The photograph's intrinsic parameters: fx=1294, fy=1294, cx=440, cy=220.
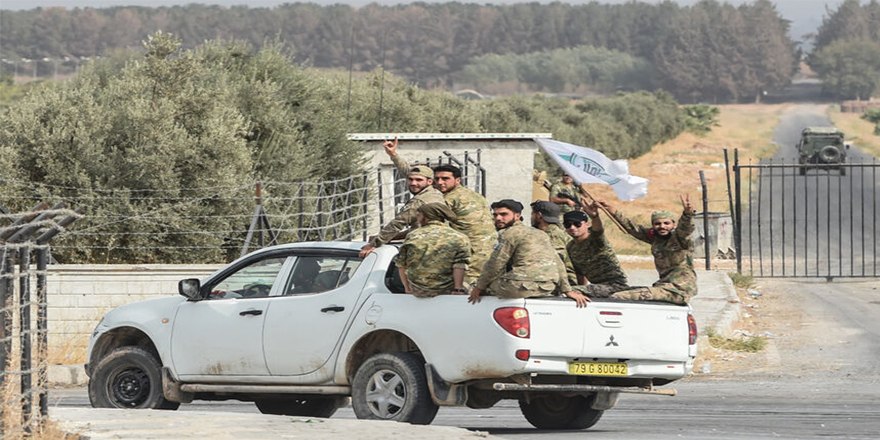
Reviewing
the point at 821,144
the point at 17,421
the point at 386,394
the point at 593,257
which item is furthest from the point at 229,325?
the point at 821,144

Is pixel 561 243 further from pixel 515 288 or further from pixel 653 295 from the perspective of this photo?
pixel 515 288

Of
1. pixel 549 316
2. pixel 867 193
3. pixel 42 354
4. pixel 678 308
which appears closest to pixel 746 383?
pixel 678 308

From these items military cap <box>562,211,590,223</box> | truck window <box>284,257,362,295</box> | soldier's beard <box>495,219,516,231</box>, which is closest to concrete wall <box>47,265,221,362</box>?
truck window <box>284,257,362,295</box>

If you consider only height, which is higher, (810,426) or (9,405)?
(9,405)

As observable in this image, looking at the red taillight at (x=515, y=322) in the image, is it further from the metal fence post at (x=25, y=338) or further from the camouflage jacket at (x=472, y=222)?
the metal fence post at (x=25, y=338)

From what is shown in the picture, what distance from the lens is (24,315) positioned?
311 inches

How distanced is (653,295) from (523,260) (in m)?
1.42

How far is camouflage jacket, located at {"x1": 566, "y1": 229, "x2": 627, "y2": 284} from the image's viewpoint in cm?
1130

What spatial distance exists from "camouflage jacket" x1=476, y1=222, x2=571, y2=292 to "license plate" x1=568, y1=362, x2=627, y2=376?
23.7 inches

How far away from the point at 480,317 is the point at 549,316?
1.62 feet

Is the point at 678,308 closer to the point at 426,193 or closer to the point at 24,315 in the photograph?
the point at 426,193

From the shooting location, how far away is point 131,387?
1098 centimetres

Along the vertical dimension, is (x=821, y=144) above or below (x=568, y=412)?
above

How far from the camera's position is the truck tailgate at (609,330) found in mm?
9242
